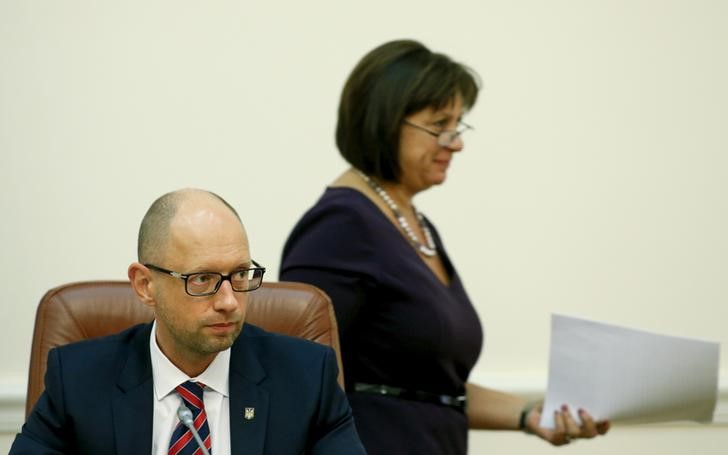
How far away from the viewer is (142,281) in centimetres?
199

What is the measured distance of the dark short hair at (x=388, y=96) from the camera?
104 inches

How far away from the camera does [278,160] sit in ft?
12.2

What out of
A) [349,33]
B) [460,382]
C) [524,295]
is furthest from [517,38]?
[460,382]

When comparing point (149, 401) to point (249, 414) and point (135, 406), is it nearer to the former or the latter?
point (135, 406)

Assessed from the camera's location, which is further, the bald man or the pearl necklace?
the pearl necklace

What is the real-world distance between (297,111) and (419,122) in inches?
44.0

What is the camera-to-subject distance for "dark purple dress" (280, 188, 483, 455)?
254cm

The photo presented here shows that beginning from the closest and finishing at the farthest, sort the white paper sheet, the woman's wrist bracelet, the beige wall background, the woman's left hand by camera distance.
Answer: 1. the white paper sheet
2. the woman's left hand
3. the woman's wrist bracelet
4. the beige wall background

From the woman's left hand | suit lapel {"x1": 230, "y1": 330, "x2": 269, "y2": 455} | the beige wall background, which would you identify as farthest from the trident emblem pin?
the beige wall background

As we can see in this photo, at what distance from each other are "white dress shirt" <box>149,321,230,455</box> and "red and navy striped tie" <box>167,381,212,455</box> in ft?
0.04

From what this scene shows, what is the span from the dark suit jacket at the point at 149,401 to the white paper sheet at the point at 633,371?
26.6 inches

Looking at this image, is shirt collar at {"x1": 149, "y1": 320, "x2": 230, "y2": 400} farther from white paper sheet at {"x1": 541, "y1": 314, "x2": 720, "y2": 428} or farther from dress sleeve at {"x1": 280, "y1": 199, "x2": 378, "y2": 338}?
white paper sheet at {"x1": 541, "y1": 314, "x2": 720, "y2": 428}

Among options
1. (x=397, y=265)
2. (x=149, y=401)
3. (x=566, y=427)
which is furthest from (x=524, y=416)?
(x=149, y=401)

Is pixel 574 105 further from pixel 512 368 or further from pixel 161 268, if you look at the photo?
pixel 161 268
